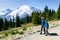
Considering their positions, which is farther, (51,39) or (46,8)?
(46,8)

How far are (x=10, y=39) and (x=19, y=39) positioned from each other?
79cm

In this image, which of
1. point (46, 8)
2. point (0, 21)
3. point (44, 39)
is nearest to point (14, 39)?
point (44, 39)

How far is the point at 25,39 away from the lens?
16344 millimetres

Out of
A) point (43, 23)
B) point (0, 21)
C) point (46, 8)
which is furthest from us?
point (0, 21)

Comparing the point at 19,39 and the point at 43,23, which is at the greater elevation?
the point at 43,23

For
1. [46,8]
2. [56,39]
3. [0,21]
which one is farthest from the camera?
[0,21]

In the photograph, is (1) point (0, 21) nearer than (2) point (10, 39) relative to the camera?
No

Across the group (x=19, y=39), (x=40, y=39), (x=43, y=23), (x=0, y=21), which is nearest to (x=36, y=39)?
(x=40, y=39)

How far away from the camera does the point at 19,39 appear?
53.6 feet

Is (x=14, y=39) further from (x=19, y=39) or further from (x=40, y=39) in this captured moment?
(x=40, y=39)

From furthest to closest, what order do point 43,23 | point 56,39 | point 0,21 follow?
1. point 0,21
2. point 43,23
3. point 56,39

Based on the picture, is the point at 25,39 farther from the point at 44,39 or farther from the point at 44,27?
the point at 44,27

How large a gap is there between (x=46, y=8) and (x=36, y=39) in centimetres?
12220

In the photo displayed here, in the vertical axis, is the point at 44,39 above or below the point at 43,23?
below
